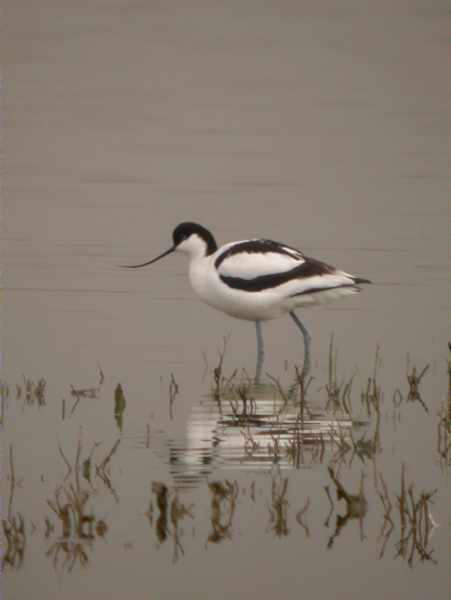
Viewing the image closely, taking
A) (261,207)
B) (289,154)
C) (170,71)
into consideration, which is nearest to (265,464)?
(261,207)

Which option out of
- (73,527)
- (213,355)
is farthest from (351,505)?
(213,355)

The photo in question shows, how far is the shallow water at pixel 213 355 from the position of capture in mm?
6727

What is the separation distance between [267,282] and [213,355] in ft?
2.13

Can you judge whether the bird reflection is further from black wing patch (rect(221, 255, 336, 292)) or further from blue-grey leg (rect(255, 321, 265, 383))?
black wing patch (rect(221, 255, 336, 292))

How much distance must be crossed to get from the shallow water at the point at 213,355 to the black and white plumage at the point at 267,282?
0.34m

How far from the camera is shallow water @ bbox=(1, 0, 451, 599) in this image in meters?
6.73

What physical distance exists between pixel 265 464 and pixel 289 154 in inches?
659

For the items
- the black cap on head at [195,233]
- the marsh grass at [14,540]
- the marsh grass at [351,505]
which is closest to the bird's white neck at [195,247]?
the black cap on head at [195,233]

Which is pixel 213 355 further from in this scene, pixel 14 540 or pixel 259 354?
pixel 14 540

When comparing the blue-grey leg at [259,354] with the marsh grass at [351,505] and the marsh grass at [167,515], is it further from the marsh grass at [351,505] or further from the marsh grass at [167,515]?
the marsh grass at [167,515]

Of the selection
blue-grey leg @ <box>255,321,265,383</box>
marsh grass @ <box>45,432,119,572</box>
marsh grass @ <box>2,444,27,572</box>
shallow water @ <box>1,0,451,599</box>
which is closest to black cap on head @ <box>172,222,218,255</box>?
shallow water @ <box>1,0,451,599</box>

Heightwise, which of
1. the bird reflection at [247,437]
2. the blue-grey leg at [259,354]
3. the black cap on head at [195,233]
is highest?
the black cap on head at [195,233]

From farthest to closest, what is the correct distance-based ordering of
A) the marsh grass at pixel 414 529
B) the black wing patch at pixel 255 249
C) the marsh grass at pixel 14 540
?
1. the black wing patch at pixel 255 249
2. the marsh grass at pixel 414 529
3. the marsh grass at pixel 14 540

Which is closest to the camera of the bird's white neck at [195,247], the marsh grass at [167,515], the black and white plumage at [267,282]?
the marsh grass at [167,515]
